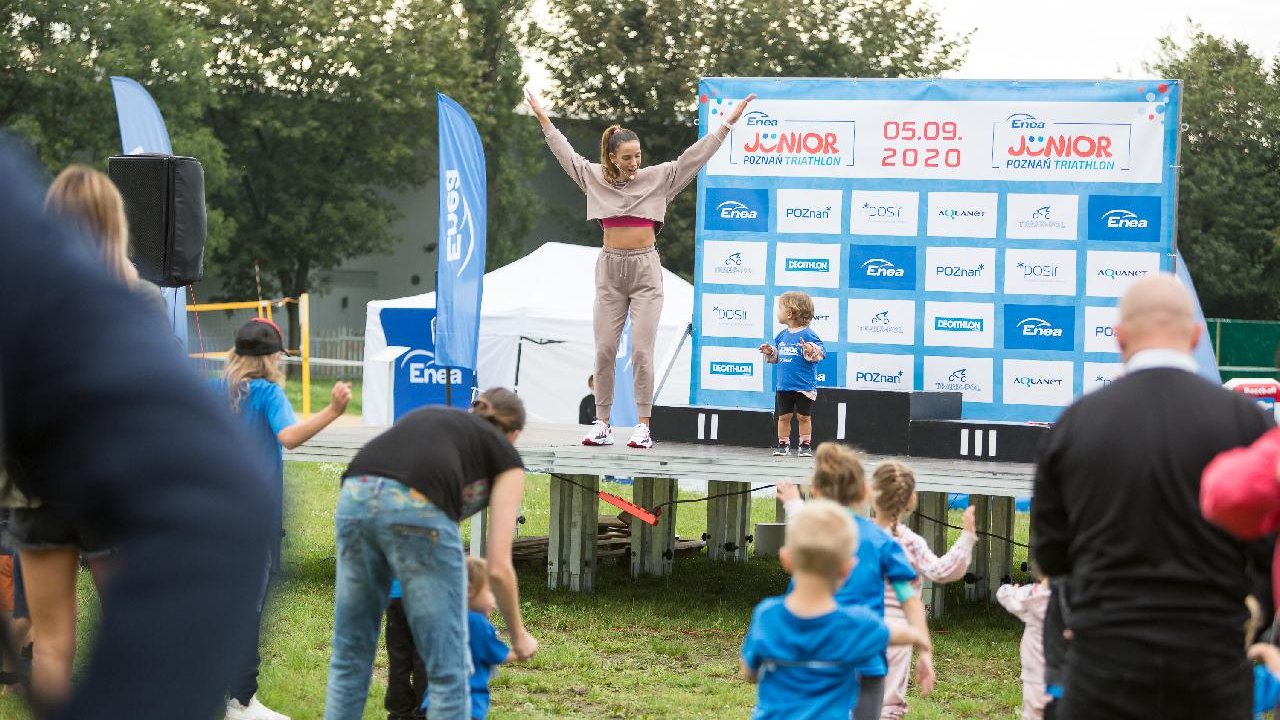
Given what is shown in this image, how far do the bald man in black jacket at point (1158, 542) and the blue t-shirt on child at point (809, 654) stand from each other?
85cm

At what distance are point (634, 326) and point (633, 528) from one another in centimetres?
270

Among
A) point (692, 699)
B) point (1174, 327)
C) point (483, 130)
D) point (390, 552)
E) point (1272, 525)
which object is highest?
point (483, 130)

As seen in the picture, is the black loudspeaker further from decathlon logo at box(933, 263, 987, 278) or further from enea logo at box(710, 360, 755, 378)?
decathlon logo at box(933, 263, 987, 278)

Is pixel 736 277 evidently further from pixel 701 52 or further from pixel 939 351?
pixel 701 52

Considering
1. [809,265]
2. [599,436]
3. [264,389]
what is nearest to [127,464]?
[264,389]

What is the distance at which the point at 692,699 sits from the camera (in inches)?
306

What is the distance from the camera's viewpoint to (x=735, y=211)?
11.7 m

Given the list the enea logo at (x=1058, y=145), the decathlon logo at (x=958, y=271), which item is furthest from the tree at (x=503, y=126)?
the enea logo at (x=1058, y=145)

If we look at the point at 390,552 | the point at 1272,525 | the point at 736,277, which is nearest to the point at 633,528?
the point at 736,277

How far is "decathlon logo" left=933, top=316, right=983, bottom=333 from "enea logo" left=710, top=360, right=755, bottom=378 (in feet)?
4.73

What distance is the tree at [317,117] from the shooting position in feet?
139

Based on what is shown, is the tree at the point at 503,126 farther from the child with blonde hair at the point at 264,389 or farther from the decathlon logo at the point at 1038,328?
the child with blonde hair at the point at 264,389

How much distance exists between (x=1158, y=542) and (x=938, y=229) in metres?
7.98

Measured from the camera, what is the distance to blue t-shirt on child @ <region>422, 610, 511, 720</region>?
215 inches
